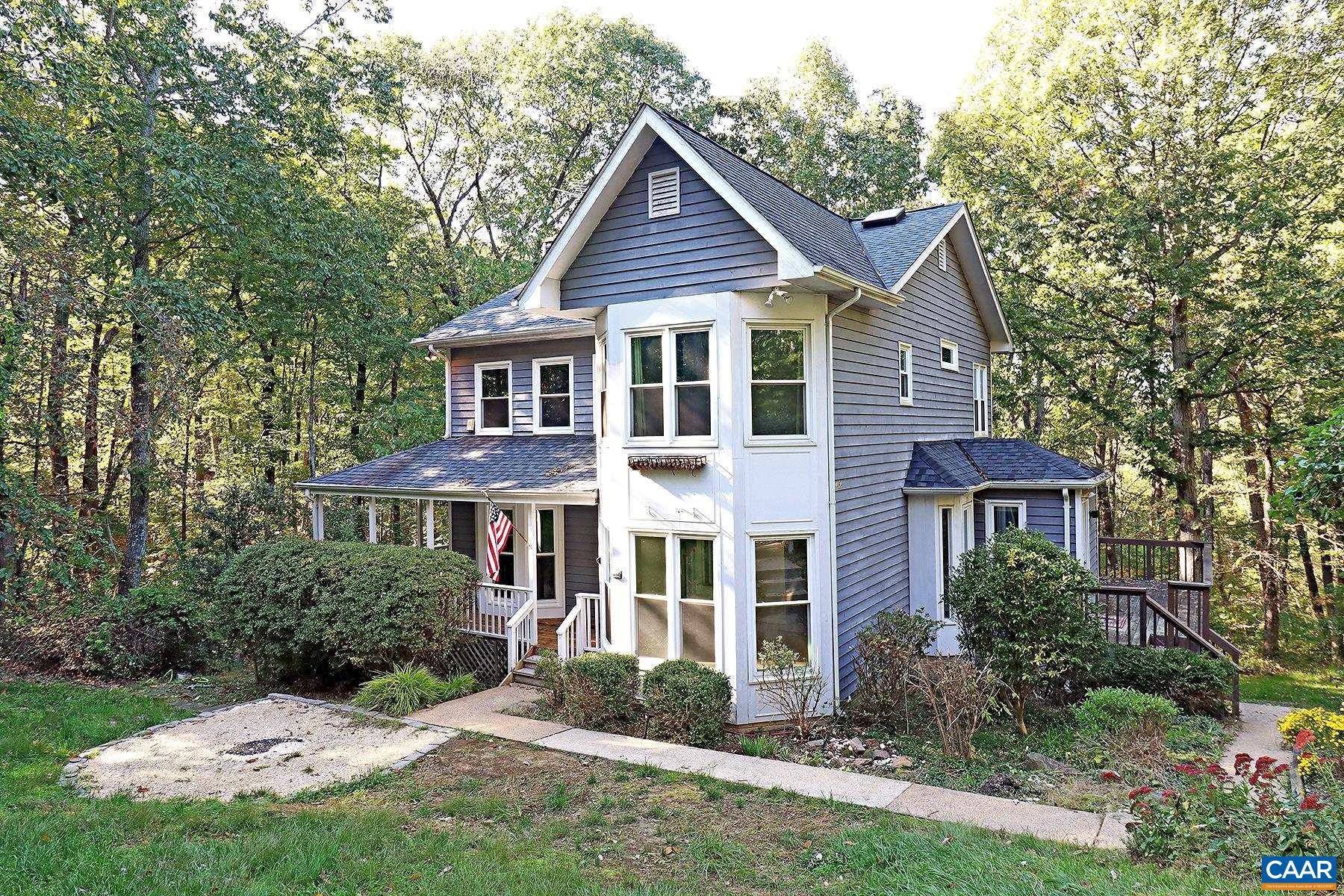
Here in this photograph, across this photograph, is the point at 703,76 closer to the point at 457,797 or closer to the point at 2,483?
the point at 2,483

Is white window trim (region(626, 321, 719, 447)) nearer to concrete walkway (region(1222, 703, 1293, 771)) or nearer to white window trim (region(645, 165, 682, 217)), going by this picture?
white window trim (region(645, 165, 682, 217))

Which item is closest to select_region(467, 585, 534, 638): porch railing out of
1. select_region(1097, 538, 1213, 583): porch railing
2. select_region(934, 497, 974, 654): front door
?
select_region(934, 497, 974, 654): front door

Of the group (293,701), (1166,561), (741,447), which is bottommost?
(293,701)

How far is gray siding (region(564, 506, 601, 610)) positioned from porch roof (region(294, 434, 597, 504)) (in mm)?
1073

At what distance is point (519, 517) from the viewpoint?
14703mm

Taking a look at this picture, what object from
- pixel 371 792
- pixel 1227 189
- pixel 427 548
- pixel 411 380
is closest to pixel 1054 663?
pixel 371 792

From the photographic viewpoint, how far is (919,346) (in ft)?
45.3

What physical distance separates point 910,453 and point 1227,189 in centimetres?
1006

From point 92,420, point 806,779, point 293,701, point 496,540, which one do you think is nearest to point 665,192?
point 496,540

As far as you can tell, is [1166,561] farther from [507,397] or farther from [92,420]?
[92,420]

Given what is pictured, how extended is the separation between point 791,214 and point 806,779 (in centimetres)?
757

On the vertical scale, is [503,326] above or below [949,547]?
above

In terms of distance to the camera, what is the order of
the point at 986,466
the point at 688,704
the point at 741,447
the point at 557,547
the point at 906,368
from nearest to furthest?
the point at 688,704, the point at 741,447, the point at 906,368, the point at 986,466, the point at 557,547

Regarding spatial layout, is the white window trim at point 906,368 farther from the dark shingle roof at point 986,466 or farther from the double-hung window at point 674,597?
the double-hung window at point 674,597
